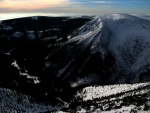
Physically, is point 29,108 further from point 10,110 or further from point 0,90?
point 0,90

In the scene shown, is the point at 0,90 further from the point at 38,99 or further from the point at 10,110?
the point at 10,110

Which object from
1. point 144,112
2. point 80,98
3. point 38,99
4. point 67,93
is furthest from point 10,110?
point 144,112

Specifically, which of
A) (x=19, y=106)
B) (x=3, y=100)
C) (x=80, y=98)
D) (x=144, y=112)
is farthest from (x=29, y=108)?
(x=144, y=112)

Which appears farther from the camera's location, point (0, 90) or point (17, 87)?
point (17, 87)

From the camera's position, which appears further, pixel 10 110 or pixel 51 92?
pixel 51 92

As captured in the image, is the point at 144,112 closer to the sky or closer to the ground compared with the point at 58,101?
closer to the sky

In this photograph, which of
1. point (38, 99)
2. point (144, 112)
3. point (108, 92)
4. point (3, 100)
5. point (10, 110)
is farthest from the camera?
point (108, 92)

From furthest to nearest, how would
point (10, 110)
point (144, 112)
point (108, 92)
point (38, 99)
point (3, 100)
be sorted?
point (108, 92) → point (38, 99) → point (3, 100) → point (10, 110) → point (144, 112)

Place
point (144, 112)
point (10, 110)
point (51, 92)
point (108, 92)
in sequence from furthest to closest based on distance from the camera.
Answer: point (51, 92) < point (108, 92) < point (10, 110) < point (144, 112)

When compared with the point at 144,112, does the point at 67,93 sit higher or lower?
lower
